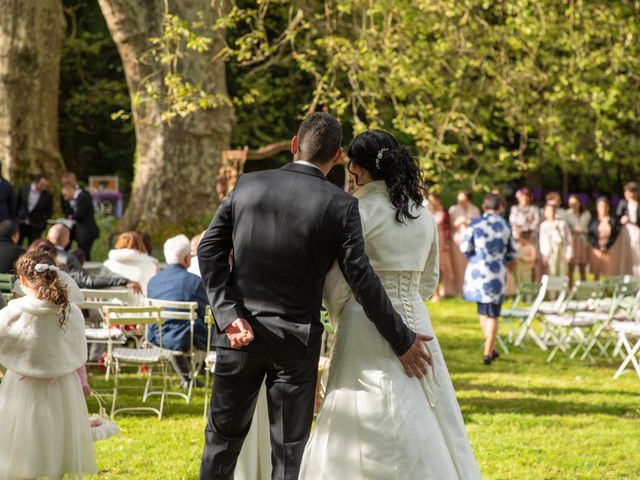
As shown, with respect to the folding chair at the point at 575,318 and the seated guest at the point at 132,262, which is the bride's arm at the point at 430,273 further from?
the folding chair at the point at 575,318

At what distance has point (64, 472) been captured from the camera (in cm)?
643

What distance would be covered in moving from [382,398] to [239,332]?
2.38ft

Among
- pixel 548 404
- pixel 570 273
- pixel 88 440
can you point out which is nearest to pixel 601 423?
pixel 548 404

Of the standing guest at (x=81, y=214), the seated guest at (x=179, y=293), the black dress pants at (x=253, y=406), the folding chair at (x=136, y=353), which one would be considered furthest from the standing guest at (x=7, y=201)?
the black dress pants at (x=253, y=406)

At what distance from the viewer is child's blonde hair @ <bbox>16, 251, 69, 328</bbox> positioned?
6441 millimetres

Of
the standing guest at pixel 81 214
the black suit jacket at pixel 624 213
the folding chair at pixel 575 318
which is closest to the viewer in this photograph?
the folding chair at pixel 575 318

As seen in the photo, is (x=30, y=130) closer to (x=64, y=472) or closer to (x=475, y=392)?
(x=475, y=392)

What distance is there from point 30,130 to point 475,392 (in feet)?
38.4

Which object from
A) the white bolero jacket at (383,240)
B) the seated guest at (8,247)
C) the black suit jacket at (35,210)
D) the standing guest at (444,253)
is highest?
the white bolero jacket at (383,240)

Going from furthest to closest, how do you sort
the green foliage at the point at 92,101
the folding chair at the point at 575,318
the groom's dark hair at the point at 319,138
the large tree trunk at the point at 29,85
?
the green foliage at the point at 92,101 → the large tree trunk at the point at 29,85 → the folding chair at the point at 575,318 → the groom's dark hair at the point at 319,138

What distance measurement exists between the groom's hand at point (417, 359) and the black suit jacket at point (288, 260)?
0.58 feet

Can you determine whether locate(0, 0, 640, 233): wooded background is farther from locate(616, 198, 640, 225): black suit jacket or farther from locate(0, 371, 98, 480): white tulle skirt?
locate(0, 371, 98, 480): white tulle skirt

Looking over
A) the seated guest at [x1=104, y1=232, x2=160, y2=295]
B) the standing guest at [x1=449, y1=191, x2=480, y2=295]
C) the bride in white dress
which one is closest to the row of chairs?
the seated guest at [x1=104, y1=232, x2=160, y2=295]

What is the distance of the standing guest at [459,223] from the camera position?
20.1 m
